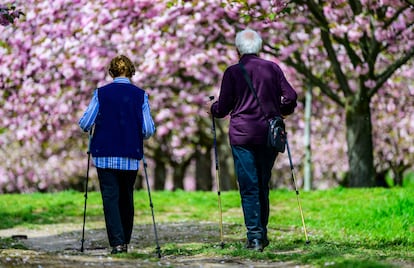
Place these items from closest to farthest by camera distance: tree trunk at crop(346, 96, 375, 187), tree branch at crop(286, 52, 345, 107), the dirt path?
the dirt path
tree branch at crop(286, 52, 345, 107)
tree trunk at crop(346, 96, 375, 187)

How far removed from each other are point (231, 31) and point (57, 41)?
12.9 ft

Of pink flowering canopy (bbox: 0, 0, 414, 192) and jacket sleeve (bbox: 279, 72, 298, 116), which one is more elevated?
pink flowering canopy (bbox: 0, 0, 414, 192)

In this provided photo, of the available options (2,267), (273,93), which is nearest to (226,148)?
(273,93)

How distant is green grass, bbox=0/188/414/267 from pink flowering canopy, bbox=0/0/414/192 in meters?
3.14

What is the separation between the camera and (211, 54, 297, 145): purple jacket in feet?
28.9

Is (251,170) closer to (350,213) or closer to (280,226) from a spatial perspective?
(280,226)

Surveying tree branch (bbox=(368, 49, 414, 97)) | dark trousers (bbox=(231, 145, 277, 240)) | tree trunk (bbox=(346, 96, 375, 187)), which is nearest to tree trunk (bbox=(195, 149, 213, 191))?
tree trunk (bbox=(346, 96, 375, 187))

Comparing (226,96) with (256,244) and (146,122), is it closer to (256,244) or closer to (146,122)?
(146,122)

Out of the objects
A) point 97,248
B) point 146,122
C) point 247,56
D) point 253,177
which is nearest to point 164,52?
point 97,248

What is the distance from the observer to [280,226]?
42.9ft

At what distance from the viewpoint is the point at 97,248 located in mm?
10930

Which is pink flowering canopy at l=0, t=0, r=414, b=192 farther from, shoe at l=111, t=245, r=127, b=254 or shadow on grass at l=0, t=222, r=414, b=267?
shoe at l=111, t=245, r=127, b=254

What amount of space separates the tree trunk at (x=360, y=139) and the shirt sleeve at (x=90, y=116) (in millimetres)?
11839

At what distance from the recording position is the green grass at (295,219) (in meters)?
8.56
